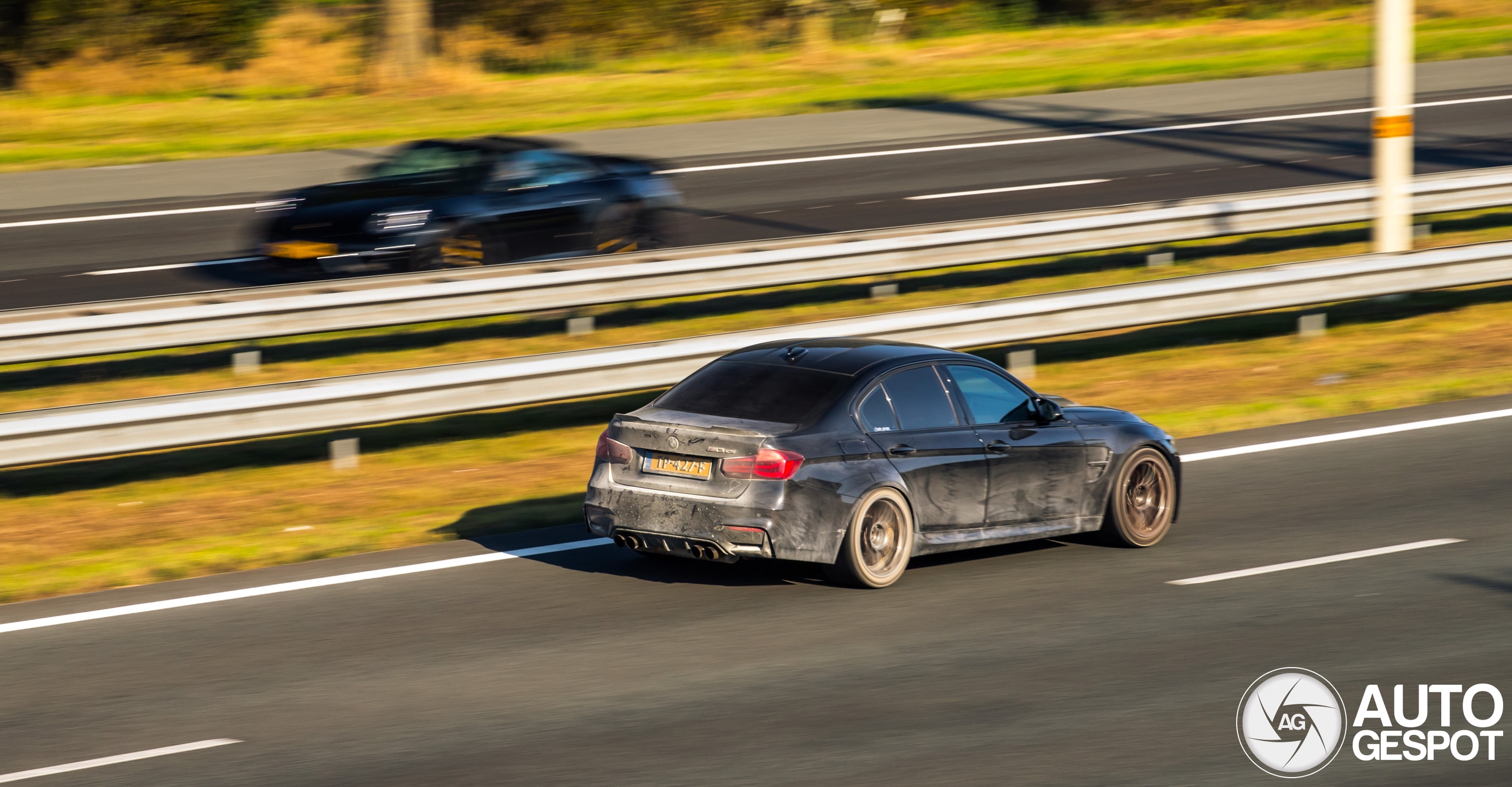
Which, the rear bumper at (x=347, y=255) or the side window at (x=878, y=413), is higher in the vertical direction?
the rear bumper at (x=347, y=255)

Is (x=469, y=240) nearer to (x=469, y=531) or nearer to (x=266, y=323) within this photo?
(x=266, y=323)

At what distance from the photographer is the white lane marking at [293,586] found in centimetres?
876

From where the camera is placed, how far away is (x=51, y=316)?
14.0 metres

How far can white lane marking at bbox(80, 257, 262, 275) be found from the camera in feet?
63.1

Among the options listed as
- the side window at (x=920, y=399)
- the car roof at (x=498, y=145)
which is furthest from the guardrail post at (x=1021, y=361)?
the car roof at (x=498, y=145)

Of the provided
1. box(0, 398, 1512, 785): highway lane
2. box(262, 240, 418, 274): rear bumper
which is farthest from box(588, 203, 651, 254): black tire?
box(0, 398, 1512, 785): highway lane

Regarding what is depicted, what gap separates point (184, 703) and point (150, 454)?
21.6 feet

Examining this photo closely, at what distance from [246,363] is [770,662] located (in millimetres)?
9086

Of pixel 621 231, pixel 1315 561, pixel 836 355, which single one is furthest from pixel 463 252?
pixel 1315 561

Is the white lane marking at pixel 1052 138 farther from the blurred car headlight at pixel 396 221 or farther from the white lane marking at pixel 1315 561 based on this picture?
the white lane marking at pixel 1315 561

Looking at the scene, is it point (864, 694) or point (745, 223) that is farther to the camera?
point (745, 223)

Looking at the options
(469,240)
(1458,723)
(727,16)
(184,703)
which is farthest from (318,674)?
(727,16)

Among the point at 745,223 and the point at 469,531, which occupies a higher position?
the point at 745,223

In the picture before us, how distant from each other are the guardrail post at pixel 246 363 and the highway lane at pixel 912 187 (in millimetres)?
2299
